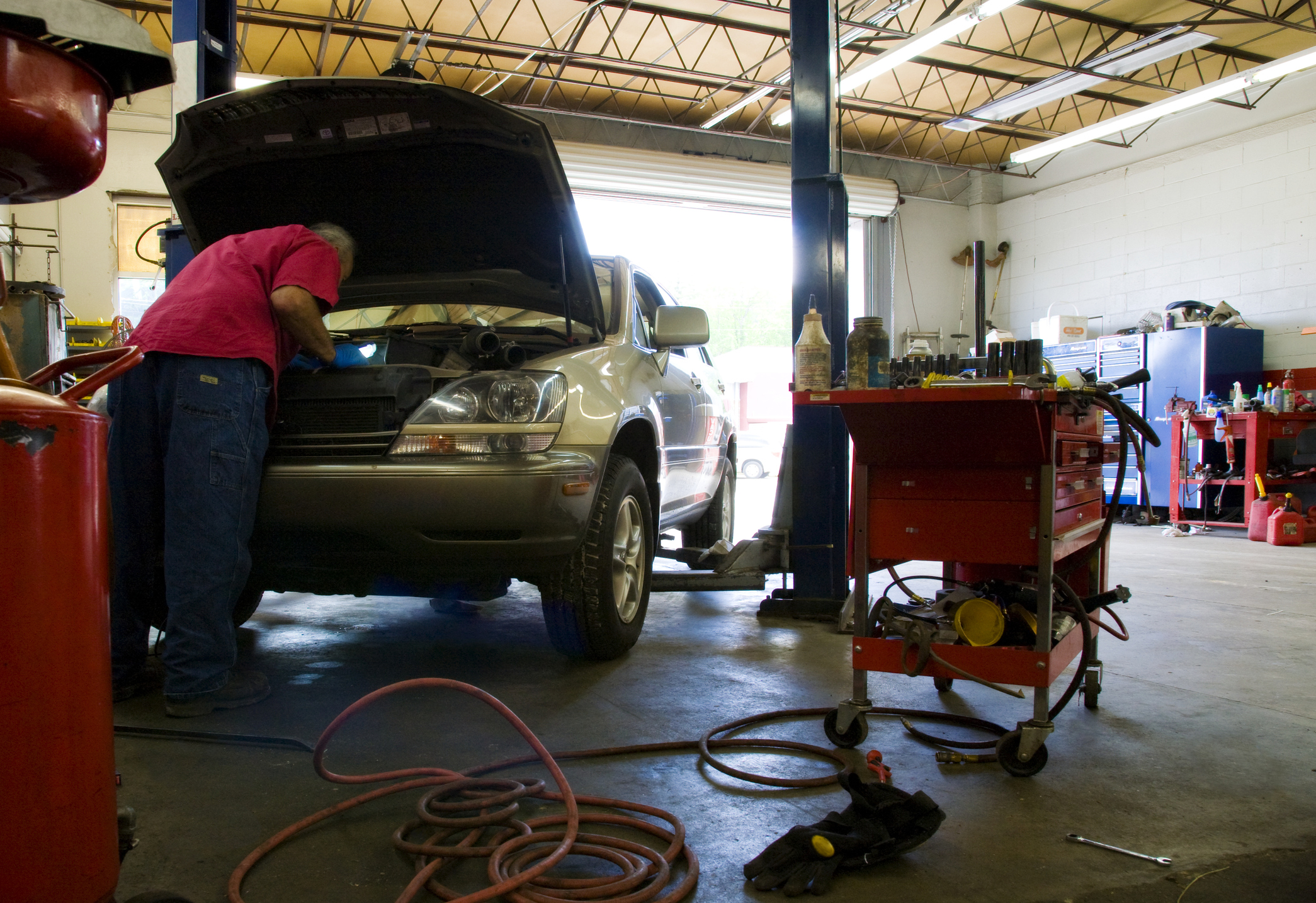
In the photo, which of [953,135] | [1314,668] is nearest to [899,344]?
[953,135]

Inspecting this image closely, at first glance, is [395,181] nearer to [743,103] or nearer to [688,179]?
[743,103]

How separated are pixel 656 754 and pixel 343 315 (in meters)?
2.24

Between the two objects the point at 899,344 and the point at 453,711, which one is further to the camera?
the point at 899,344

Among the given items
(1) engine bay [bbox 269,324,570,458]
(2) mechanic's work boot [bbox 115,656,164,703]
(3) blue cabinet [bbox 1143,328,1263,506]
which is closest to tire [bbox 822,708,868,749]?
(1) engine bay [bbox 269,324,570,458]

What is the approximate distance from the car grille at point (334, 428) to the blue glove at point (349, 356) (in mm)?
238

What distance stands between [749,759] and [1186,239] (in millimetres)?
11935

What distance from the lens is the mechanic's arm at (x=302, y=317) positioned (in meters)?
2.48

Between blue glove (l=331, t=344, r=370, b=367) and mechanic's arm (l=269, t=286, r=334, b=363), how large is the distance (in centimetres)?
24

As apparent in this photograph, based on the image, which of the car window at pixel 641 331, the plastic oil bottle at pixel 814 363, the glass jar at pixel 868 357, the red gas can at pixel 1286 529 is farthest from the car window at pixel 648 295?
the red gas can at pixel 1286 529

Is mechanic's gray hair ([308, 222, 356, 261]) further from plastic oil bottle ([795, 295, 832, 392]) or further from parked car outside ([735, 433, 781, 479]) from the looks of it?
parked car outside ([735, 433, 781, 479])

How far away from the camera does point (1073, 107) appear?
12.2 m

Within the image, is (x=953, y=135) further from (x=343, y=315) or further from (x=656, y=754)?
(x=656, y=754)

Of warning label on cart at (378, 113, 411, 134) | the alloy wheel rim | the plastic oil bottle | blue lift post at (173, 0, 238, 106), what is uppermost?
blue lift post at (173, 0, 238, 106)

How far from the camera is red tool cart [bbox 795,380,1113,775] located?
2.10 m
